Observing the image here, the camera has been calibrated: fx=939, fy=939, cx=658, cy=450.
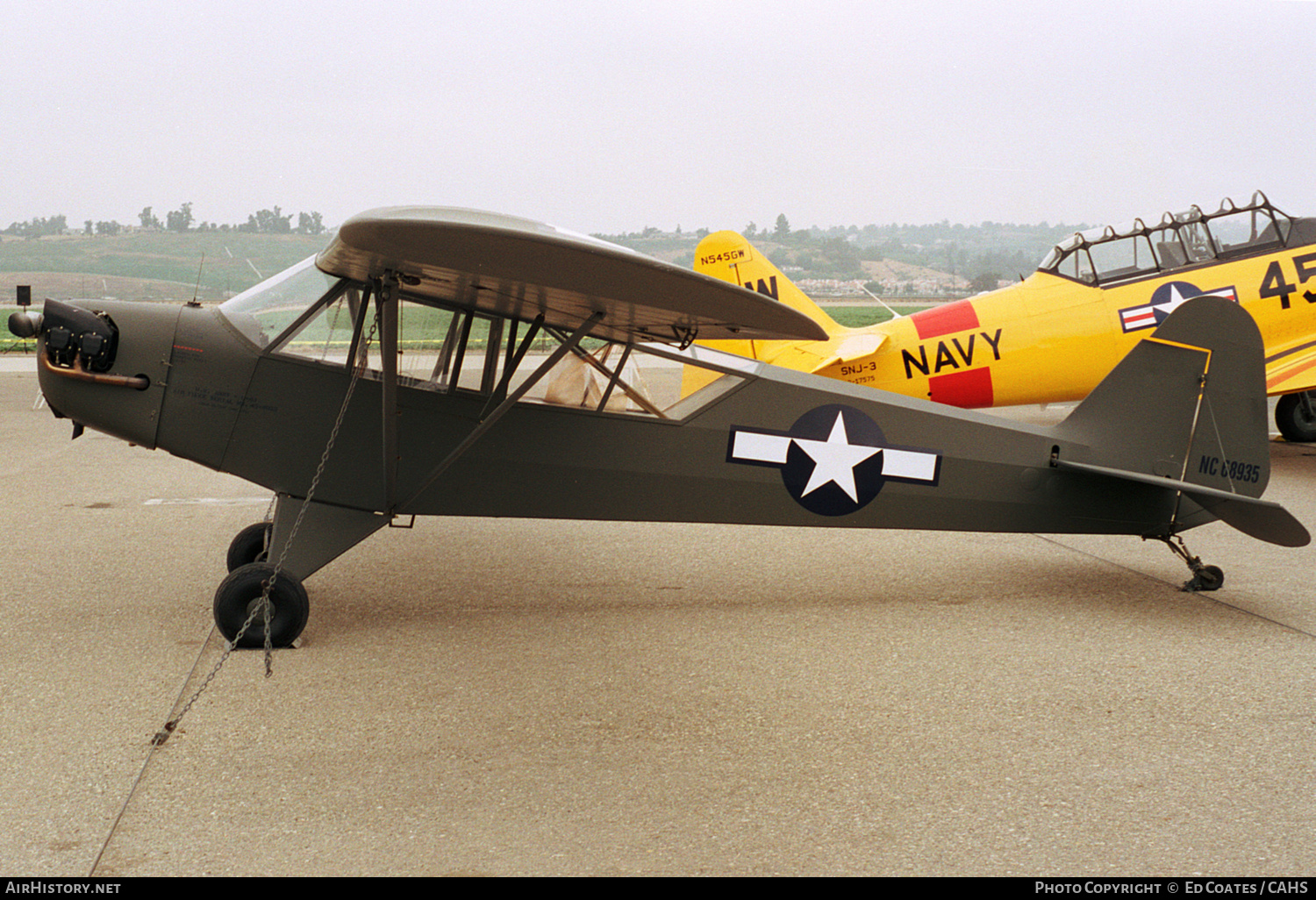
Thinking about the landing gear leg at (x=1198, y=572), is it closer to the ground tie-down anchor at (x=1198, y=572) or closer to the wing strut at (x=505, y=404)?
the ground tie-down anchor at (x=1198, y=572)

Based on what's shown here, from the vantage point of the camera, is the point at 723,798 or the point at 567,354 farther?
the point at 567,354

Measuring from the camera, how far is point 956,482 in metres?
5.52

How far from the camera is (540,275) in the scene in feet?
12.9

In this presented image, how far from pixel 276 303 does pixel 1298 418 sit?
41.2 ft

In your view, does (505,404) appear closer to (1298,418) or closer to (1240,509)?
(1240,509)

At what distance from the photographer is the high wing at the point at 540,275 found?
3.56 metres

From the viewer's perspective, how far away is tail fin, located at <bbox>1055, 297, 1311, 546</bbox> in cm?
542

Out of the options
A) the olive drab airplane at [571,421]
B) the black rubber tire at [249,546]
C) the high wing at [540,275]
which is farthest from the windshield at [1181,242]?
the black rubber tire at [249,546]

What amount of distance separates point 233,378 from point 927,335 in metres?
7.25

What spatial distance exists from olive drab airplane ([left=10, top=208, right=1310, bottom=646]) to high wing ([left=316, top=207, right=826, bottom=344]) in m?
0.03

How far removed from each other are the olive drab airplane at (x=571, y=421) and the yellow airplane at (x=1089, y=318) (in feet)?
14.0

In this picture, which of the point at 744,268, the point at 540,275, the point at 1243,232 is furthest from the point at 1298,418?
the point at 540,275
